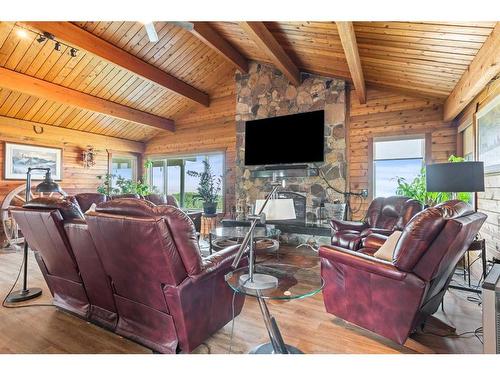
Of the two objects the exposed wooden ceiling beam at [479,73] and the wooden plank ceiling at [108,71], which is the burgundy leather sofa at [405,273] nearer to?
the exposed wooden ceiling beam at [479,73]

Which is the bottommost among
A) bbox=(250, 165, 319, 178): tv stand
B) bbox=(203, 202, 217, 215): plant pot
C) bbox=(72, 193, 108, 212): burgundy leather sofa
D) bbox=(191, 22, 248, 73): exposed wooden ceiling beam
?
bbox=(203, 202, 217, 215): plant pot

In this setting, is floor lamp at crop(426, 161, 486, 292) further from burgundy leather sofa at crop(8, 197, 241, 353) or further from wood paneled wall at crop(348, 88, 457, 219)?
burgundy leather sofa at crop(8, 197, 241, 353)

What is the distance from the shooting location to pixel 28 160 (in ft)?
19.4

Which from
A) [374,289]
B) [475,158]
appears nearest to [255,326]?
[374,289]

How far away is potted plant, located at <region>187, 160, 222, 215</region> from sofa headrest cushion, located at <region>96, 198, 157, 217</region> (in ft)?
15.1

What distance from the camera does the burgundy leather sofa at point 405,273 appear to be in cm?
176

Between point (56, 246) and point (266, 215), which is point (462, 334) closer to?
point (266, 215)

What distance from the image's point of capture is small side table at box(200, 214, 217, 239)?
6.30 meters

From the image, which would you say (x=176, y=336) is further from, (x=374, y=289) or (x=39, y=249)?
(x=39, y=249)

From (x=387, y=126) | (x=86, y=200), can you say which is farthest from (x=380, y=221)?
(x=86, y=200)

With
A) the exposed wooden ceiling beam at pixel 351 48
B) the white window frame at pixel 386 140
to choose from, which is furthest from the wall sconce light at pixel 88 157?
the white window frame at pixel 386 140

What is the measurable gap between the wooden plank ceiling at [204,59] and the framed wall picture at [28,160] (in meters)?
0.63

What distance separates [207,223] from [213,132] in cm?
233

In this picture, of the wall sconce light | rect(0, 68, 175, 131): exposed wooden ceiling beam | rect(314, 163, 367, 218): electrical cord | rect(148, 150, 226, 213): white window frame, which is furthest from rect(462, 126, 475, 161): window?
the wall sconce light
